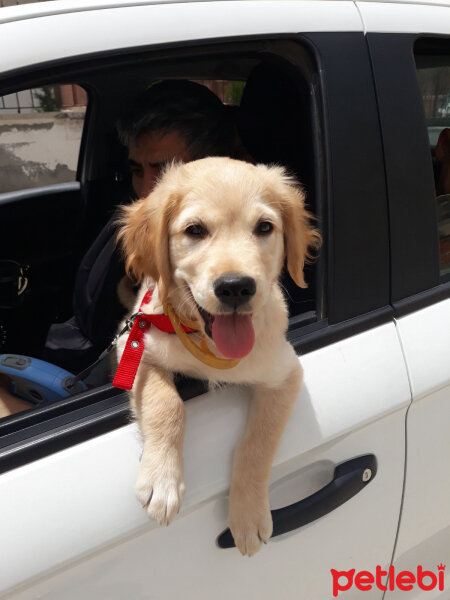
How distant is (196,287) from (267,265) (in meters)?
0.21

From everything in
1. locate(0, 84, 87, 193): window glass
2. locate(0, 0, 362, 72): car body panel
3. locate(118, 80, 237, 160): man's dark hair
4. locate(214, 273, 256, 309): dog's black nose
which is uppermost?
locate(0, 0, 362, 72): car body panel

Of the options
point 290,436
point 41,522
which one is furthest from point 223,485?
point 41,522

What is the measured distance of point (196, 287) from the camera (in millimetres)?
1430

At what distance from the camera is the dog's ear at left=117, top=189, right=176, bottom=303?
5.03ft

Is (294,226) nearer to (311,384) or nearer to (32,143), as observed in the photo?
(311,384)

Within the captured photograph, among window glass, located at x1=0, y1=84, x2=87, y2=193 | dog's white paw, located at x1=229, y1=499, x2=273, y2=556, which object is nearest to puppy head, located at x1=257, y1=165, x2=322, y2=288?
dog's white paw, located at x1=229, y1=499, x2=273, y2=556

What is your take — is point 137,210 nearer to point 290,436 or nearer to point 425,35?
point 290,436

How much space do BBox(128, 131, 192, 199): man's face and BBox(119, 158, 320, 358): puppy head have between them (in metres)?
0.41

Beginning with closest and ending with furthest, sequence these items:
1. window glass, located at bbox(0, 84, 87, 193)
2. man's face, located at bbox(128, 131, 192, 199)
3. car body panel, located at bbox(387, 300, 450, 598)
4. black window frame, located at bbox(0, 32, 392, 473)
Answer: black window frame, located at bbox(0, 32, 392, 473)
car body panel, located at bbox(387, 300, 450, 598)
man's face, located at bbox(128, 131, 192, 199)
window glass, located at bbox(0, 84, 87, 193)

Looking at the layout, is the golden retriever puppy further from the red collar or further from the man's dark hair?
the man's dark hair

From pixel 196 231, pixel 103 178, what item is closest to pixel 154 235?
pixel 196 231

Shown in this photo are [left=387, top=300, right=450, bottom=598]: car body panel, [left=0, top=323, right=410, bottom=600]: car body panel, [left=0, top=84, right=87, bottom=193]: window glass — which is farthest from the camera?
[left=0, top=84, right=87, bottom=193]: window glass

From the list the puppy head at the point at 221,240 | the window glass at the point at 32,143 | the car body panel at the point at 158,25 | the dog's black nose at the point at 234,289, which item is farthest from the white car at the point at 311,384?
the window glass at the point at 32,143

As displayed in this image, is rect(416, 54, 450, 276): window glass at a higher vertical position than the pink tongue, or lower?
higher
